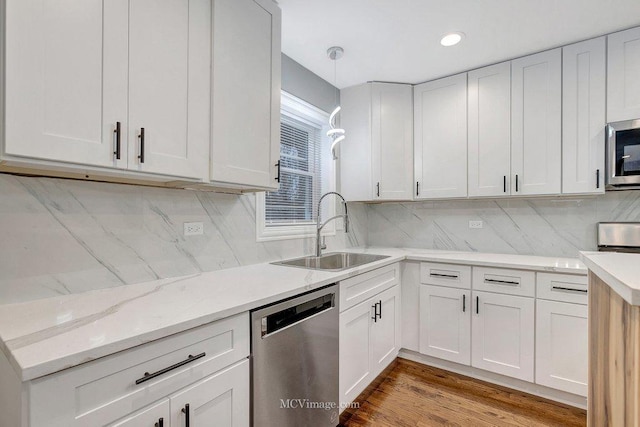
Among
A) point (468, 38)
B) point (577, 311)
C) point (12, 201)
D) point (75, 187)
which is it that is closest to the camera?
point (12, 201)

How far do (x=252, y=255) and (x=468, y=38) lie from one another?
7.17 ft

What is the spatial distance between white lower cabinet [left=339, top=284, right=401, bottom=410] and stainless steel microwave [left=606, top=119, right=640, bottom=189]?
170cm

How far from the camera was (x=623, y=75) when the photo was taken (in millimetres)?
2062

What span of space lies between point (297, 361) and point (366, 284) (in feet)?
2.60

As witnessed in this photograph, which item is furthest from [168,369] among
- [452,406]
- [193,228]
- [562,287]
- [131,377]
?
[562,287]

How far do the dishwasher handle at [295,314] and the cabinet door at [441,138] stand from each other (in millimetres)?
1683

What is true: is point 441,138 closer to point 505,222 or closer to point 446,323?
point 505,222

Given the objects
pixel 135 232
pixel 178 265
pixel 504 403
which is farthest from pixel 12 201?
pixel 504 403

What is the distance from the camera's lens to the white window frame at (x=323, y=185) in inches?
83.5

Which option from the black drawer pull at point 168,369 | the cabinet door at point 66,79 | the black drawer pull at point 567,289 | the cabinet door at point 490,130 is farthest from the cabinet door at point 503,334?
the cabinet door at point 66,79

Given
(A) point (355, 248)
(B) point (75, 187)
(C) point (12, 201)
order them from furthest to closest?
(A) point (355, 248) < (B) point (75, 187) < (C) point (12, 201)

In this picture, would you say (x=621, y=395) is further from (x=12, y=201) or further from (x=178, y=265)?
(x=12, y=201)

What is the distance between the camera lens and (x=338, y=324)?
172cm

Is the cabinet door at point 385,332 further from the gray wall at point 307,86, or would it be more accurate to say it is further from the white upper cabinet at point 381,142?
the gray wall at point 307,86
